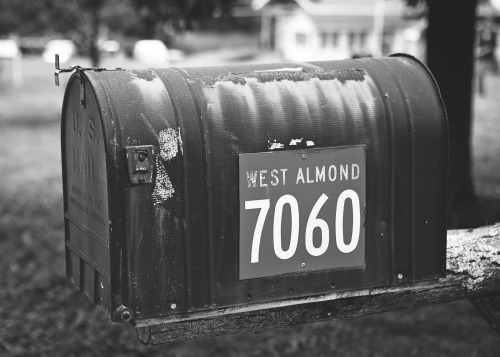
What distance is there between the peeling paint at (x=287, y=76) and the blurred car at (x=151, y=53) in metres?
30.2

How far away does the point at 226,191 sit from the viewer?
2.72 meters

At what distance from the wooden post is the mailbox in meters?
0.04

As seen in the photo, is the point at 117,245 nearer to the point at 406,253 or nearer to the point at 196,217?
the point at 196,217

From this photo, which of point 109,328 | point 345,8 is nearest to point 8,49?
point 345,8

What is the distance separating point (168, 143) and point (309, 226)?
0.56 metres

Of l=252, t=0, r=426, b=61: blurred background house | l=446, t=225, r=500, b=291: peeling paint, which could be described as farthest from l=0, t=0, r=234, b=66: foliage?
l=252, t=0, r=426, b=61: blurred background house

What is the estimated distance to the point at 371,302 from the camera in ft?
10.4

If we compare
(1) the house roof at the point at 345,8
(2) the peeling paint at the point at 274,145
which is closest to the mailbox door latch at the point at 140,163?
(2) the peeling paint at the point at 274,145

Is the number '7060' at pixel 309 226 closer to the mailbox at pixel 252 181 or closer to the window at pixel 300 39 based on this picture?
the mailbox at pixel 252 181

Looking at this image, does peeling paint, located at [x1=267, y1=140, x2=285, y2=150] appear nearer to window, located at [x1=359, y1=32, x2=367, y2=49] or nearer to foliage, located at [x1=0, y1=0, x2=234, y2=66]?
foliage, located at [x1=0, y1=0, x2=234, y2=66]

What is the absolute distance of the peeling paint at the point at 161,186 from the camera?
8.63 feet

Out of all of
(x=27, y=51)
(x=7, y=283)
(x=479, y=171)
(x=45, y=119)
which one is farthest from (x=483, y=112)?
(x=27, y=51)

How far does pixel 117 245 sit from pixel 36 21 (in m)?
15.5

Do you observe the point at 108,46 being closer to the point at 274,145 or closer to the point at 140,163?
the point at 274,145
